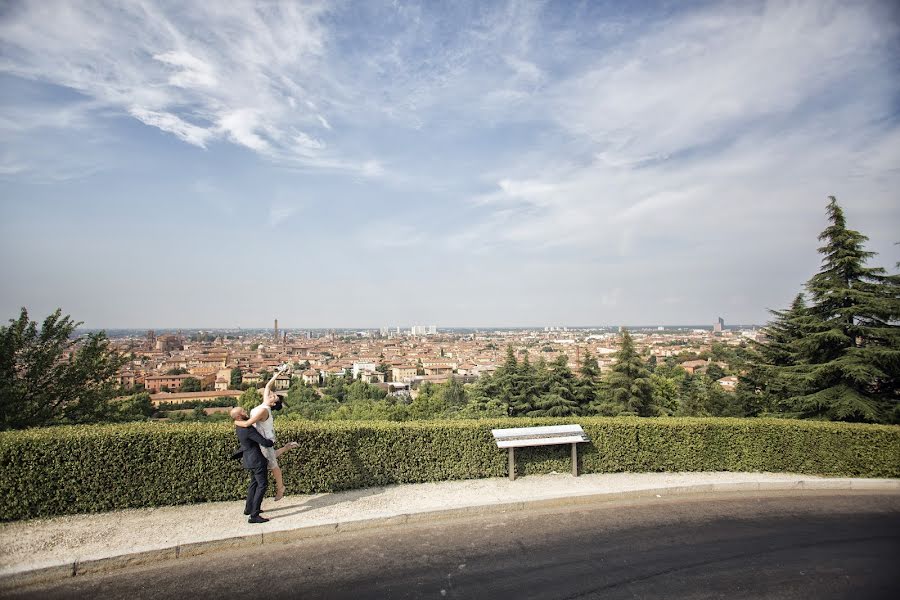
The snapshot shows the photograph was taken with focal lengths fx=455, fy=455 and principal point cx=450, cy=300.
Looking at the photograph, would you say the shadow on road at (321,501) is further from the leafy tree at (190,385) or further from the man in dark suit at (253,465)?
the leafy tree at (190,385)

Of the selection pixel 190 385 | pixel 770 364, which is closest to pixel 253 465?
pixel 770 364

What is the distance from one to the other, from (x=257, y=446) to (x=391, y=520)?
197 centimetres

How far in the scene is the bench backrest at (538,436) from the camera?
24.2 feet

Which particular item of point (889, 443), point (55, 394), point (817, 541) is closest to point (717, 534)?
point (817, 541)

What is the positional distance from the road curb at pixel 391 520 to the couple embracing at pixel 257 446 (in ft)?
1.73

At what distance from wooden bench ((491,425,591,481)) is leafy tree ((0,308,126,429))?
930 cm

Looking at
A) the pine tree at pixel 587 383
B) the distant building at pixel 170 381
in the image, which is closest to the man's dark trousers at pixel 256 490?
the pine tree at pixel 587 383

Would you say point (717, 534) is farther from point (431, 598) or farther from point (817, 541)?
point (431, 598)

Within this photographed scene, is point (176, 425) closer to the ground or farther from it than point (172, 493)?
farther from it

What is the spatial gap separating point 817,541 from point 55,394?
13.6 metres

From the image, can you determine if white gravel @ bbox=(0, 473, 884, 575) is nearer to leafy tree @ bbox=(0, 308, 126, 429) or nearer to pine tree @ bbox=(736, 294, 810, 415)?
leafy tree @ bbox=(0, 308, 126, 429)

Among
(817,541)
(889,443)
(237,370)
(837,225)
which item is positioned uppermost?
(837,225)

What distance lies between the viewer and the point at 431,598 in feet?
13.6

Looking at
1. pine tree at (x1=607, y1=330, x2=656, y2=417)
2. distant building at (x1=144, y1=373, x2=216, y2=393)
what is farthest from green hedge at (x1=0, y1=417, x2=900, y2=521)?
distant building at (x1=144, y1=373, x2=216, y2=393)
